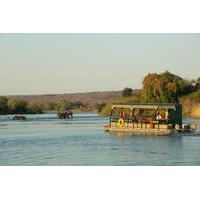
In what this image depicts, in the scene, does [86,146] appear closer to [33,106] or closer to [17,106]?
[33,106]

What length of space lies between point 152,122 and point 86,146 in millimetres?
4754

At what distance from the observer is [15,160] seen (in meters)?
16.0

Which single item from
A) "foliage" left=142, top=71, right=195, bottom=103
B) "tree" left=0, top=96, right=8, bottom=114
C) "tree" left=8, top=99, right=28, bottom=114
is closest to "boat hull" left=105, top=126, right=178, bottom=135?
"foliage" left=142, top=71, right=195, bottom=103

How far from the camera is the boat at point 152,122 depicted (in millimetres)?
22219

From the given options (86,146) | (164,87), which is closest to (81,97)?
(86,146)

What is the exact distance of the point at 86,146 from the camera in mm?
18547

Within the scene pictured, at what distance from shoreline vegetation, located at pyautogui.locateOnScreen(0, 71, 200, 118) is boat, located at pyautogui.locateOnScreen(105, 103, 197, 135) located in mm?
324

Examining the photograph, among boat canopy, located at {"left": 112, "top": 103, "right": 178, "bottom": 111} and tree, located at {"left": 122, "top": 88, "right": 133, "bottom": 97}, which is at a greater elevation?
tree, located at {"left": 122, "top": 88, "right": 133, "bottom": 97}

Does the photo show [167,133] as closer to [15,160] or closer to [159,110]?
[159,110]

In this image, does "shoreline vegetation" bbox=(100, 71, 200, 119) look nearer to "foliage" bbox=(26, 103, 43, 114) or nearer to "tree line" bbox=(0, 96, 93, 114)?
"tree line" bbox=(0, 96, 93, 114)

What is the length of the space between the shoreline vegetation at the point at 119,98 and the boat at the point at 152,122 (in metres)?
0.32

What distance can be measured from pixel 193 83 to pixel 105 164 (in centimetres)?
568

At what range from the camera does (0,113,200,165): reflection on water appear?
15.9 metres
